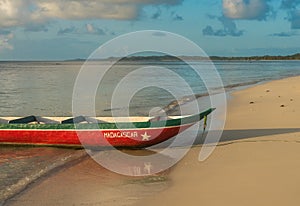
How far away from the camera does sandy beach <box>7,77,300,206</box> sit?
6.53 m

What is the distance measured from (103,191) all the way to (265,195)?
112 inches

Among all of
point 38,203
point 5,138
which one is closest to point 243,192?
point 38,203

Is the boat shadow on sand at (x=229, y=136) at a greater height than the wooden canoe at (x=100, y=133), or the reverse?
the wooden canoe at (x=100, y=133)

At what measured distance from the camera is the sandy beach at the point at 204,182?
6.53 meters

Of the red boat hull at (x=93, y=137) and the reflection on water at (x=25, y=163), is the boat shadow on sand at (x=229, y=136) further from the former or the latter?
the reflection on water at (x=25, y=163)

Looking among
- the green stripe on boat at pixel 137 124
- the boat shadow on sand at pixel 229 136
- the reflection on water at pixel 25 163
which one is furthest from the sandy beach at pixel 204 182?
the green stripe on boat at pixel 137 124

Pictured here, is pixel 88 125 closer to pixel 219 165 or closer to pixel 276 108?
pixel 219 165

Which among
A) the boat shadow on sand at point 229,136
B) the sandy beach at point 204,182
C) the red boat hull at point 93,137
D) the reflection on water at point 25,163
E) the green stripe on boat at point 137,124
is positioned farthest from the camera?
the boat shadow on sand at point 229,136

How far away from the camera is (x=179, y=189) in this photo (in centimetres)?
714

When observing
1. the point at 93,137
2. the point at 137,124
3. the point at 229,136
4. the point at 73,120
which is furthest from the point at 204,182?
the point at 73,120

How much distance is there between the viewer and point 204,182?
7352 mm

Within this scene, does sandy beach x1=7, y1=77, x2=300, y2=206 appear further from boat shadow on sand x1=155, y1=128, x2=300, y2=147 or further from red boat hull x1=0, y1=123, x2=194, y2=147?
red boat hull x1=0, y1=123, x2=194, y2=147

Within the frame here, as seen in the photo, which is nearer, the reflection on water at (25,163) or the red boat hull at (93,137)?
the reflection on water at (25,163)

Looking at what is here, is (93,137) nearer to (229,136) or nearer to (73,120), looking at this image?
(73,120)
